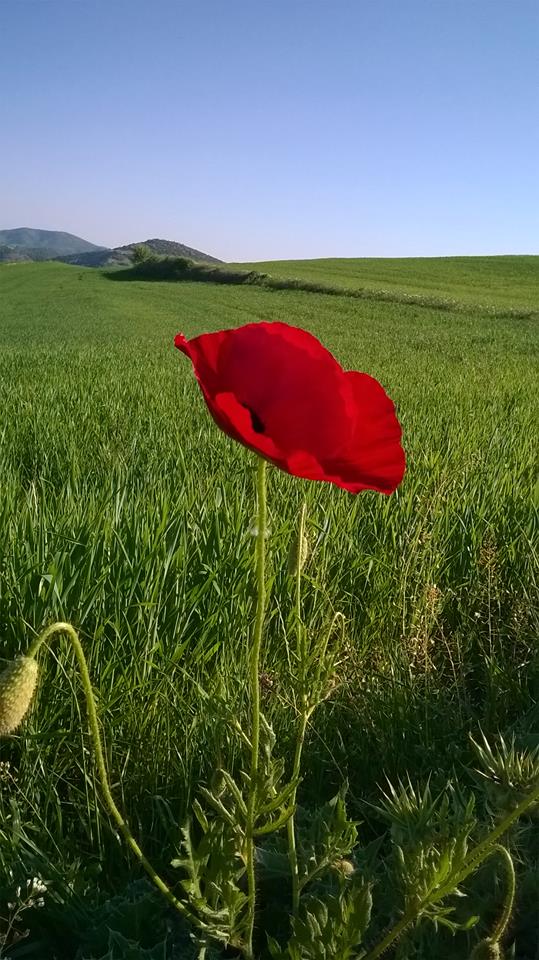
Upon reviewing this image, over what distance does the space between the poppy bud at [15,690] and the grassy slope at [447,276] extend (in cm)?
2645

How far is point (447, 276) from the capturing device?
37344mm

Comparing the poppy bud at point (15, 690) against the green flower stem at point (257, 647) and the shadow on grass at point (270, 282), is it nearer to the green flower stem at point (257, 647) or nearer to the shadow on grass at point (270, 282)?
the green flower stem at point (257, 647)

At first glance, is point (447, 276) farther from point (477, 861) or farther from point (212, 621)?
point (477, 861)

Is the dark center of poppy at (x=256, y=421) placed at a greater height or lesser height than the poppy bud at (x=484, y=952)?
greater

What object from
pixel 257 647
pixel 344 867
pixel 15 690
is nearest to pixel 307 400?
pixel 257 647

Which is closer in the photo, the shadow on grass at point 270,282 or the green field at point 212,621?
the green field at point 212,621

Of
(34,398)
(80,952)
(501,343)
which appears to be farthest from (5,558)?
(501,343)

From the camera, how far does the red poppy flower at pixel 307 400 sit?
2.48ft

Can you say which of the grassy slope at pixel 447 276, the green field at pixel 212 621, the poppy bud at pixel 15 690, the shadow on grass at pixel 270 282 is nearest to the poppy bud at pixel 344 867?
the green field at pixel 212 621

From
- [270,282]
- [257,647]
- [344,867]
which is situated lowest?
[344,867]

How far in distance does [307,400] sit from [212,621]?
3.69 feet

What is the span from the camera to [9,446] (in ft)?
11.8

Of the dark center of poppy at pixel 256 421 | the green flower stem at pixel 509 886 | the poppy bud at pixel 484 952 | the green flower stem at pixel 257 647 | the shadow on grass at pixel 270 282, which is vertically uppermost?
the shadow on grass at pixel 270 282

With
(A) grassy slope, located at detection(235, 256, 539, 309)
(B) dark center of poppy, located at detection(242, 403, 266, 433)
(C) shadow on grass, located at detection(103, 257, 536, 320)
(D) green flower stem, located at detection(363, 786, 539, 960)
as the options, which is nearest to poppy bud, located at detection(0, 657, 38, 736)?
(B) dark center of poppy, located at detection(242, 403, 266, 433)
